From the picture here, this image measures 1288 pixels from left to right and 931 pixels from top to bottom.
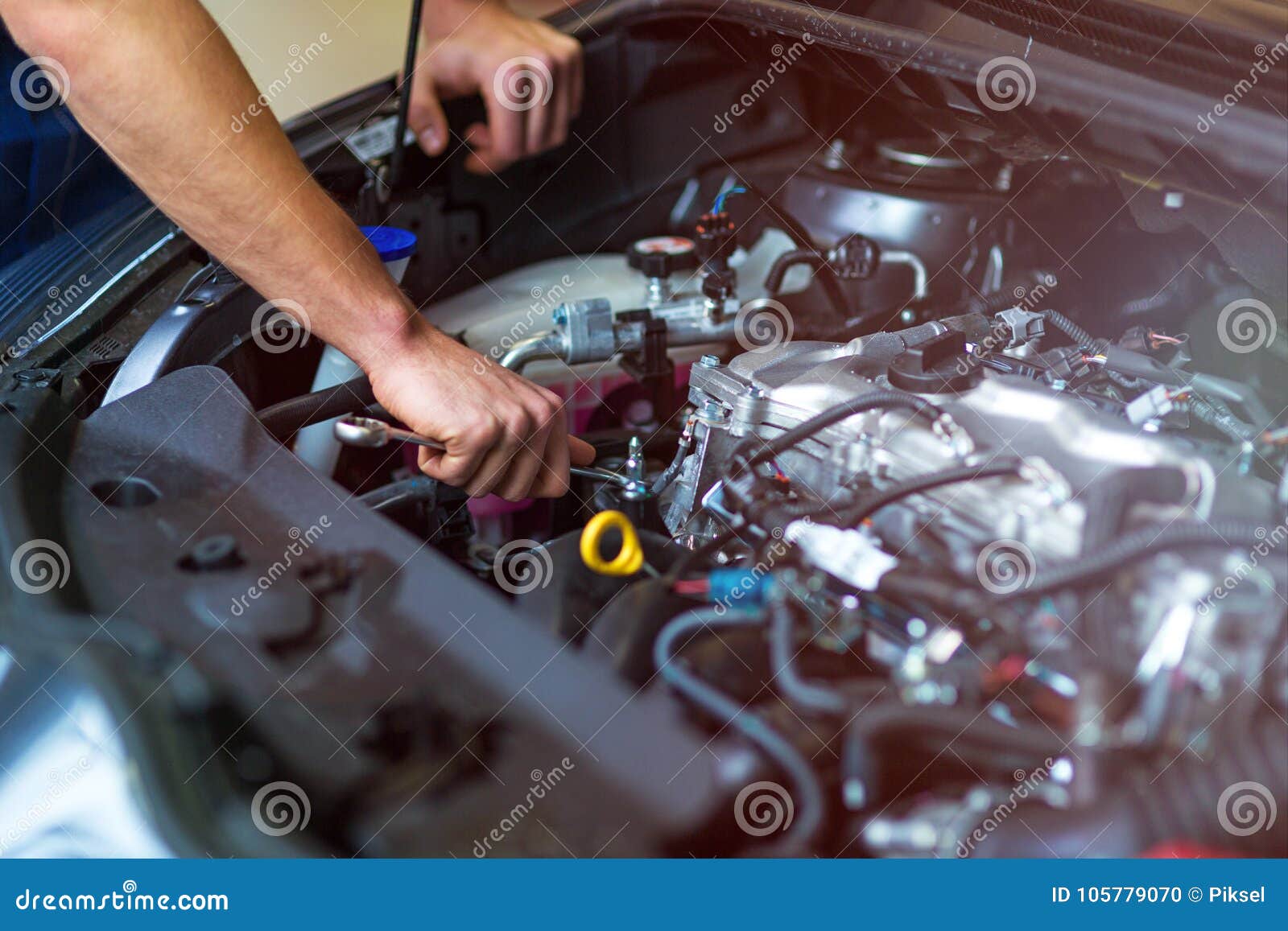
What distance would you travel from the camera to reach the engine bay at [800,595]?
64cm

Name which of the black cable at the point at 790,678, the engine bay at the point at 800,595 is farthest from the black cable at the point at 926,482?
the black cable at the point at 790,678

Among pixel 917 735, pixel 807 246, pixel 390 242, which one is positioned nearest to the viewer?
pixel 917 735

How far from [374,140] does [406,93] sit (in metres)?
0.12

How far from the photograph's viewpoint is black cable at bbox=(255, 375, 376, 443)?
3.22 ft

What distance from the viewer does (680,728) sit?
645 millimetres

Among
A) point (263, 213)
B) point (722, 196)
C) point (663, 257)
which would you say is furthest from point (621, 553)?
point (722, 196)

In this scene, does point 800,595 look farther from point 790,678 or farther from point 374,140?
point 374,140

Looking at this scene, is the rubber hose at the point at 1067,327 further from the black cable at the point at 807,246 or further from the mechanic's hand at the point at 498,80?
the mechanic's hand at the point at 498,80

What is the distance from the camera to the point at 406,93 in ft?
4.79

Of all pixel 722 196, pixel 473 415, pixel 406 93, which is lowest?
pixel 722 196

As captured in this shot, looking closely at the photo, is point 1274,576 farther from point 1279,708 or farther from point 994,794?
point 994,794

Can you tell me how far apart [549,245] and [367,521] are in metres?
1.10

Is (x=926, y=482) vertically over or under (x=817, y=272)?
over

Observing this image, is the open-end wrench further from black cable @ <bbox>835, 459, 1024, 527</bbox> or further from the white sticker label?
the white sticker label
